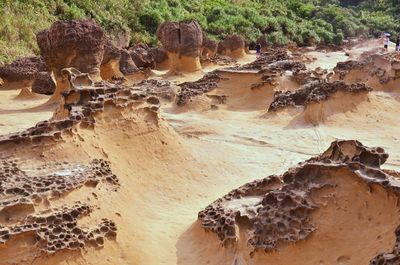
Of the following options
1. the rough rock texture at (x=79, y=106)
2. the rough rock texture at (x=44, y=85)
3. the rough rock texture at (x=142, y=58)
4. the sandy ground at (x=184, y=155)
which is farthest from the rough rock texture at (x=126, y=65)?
the rough rock texture at (x=79, y=106)

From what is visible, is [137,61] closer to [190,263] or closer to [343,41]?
[190,263]

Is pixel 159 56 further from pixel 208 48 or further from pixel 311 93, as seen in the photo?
pixel 311 93

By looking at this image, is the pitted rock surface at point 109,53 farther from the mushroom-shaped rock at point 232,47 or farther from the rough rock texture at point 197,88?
the mushroom-shaped rock at point 232,47

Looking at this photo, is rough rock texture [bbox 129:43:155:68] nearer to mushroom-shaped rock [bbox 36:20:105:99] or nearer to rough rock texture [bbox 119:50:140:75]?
rough rock texture [bbox 119:50:140:75]

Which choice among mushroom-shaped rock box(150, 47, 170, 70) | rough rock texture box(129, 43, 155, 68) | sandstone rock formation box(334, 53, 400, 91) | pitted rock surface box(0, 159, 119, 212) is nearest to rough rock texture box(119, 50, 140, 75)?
rough rock texture box(129, 43, 155, 68)

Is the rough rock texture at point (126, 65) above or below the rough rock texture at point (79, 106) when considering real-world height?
below

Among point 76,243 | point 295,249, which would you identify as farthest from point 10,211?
point 295,249

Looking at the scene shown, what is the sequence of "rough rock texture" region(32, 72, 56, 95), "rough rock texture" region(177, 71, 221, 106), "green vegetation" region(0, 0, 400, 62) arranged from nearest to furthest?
"rough rock texture" region(177, 71, 221, 106) < "rough rock texture" region(32, 72, 56, 95) < "green vegetation" region(0, 0, 400, 62)
